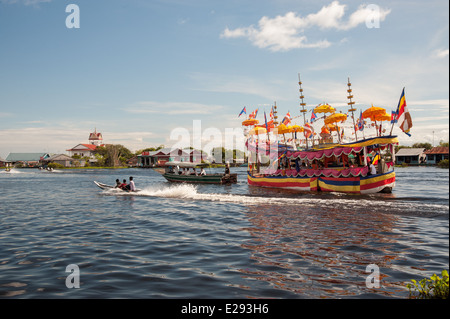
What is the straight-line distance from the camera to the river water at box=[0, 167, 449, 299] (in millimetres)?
6768

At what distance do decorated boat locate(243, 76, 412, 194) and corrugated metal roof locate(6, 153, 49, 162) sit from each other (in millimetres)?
129733

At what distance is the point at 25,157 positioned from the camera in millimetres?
133250

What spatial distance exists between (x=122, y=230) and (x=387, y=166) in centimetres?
1935

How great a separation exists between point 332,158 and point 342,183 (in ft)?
11.5

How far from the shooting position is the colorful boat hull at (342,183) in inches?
878

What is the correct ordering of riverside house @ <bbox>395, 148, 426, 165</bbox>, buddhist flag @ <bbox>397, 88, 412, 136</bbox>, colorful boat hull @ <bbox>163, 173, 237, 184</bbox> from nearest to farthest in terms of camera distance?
buddhist flag @ <bbox>397, 88, 412, 136</bbox>, colorful boat hull @ <bbox>163, 173, 237, 184</bbox>, riverside house @ <bbox>395, 148, 426, 165</bbox>

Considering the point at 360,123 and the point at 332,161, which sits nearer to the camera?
the point at 332,161

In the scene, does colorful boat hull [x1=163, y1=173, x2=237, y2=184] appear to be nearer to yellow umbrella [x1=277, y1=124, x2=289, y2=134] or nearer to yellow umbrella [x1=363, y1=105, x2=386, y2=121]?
yellow umbrella [x1=277, y1=124, x2=289, y2=134]
